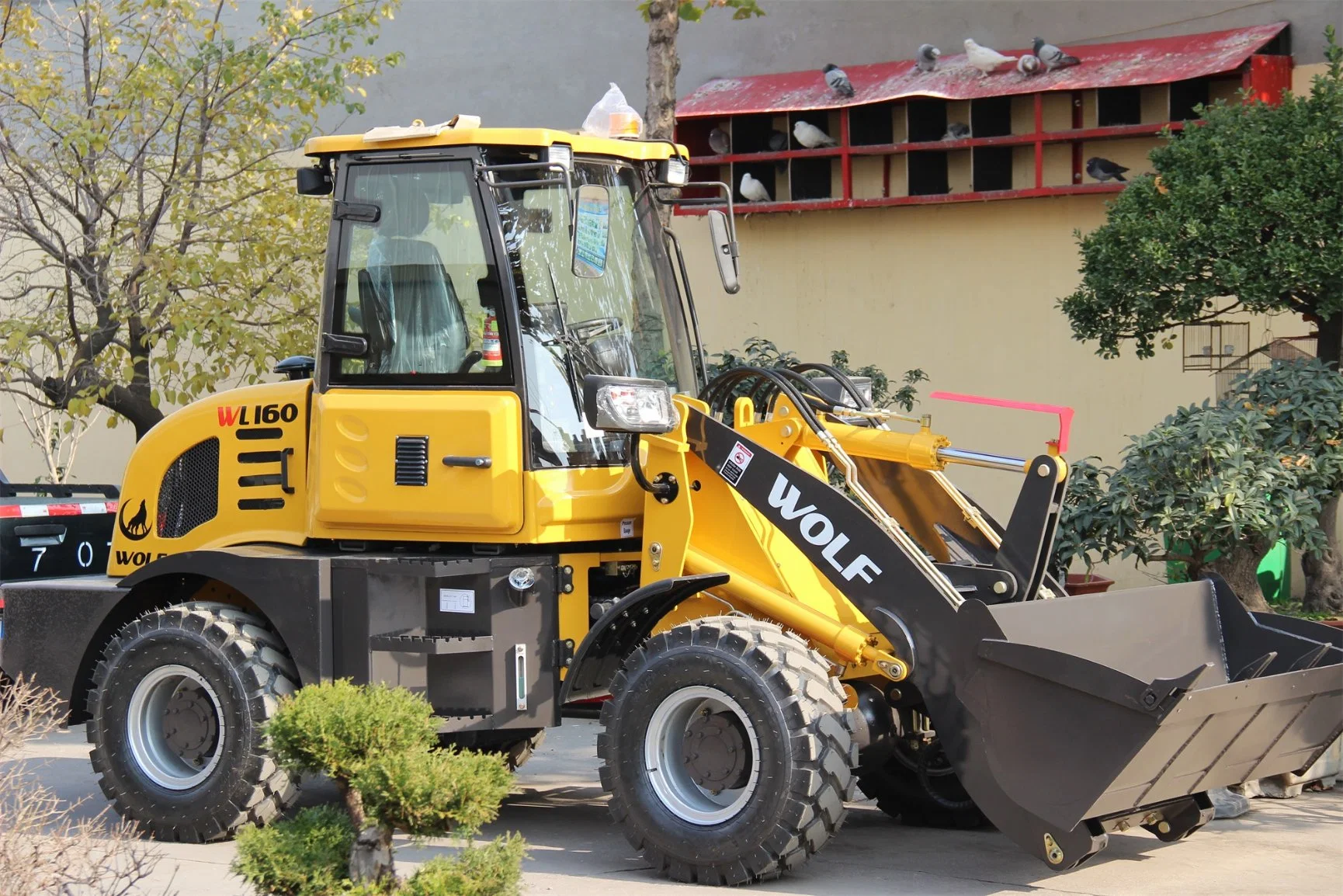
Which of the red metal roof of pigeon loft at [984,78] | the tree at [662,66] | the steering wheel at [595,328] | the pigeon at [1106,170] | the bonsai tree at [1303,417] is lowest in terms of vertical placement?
the bonsai tree at [1303,417]

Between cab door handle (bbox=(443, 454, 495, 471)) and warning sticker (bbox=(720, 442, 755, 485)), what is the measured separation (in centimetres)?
98

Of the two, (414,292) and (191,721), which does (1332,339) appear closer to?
(414,292)

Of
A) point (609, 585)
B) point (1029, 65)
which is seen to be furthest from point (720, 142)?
point (609, 585)

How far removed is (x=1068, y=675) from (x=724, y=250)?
2.75 m

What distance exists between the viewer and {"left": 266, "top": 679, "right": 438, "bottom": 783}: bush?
4.61 metres

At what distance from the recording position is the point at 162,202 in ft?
38.3

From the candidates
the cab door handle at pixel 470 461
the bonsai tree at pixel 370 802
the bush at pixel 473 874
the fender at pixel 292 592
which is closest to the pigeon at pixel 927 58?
the cab door handle at pixel 470 461

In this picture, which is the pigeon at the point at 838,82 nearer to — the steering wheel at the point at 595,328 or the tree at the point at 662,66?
the tree at the point at 662,66

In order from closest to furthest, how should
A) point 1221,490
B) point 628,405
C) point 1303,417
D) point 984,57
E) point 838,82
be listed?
point 628,405 → point 1221,490 → point 1303,417 → point 984,57 → point 838,82

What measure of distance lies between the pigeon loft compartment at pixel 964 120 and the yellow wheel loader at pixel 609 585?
5.47 metres

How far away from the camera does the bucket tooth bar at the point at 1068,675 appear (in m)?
5.71

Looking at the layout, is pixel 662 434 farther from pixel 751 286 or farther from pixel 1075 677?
pixel 751 286

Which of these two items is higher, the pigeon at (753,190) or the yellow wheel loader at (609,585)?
the pigeon at (753,190)

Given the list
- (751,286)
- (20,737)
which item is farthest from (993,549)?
(751,286)
